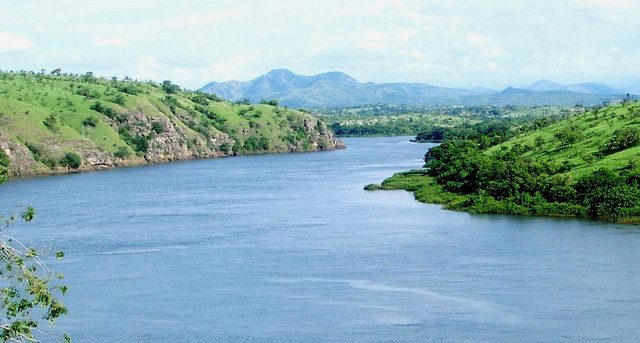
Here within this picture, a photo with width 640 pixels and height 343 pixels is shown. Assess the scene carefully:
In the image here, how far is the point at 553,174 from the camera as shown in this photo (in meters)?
98.4

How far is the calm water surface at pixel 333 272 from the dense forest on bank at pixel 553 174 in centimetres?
392

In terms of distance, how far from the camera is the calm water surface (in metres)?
51.3

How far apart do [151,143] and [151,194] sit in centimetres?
7602

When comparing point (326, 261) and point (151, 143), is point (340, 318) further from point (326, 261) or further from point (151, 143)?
point (151, 143)

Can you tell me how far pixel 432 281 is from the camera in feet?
202

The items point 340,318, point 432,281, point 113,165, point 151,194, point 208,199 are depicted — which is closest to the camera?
point 340,318

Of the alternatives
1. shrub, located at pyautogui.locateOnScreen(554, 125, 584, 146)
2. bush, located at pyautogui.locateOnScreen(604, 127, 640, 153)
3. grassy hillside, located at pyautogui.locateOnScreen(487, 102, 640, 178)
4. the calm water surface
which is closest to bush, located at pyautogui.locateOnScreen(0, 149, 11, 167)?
the calm water surface

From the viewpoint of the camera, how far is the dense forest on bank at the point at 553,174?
8706 cm

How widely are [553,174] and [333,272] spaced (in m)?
42.1

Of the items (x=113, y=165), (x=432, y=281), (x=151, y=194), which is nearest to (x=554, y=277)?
(x=432, y=281)

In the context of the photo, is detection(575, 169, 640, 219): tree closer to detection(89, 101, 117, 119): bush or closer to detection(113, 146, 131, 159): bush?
detection(113, 146, 131, 159): bush

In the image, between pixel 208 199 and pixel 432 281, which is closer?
pixel 432 281

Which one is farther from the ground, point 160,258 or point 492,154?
point 492,154

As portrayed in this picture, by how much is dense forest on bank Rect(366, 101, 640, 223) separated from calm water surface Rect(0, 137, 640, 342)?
392cm
